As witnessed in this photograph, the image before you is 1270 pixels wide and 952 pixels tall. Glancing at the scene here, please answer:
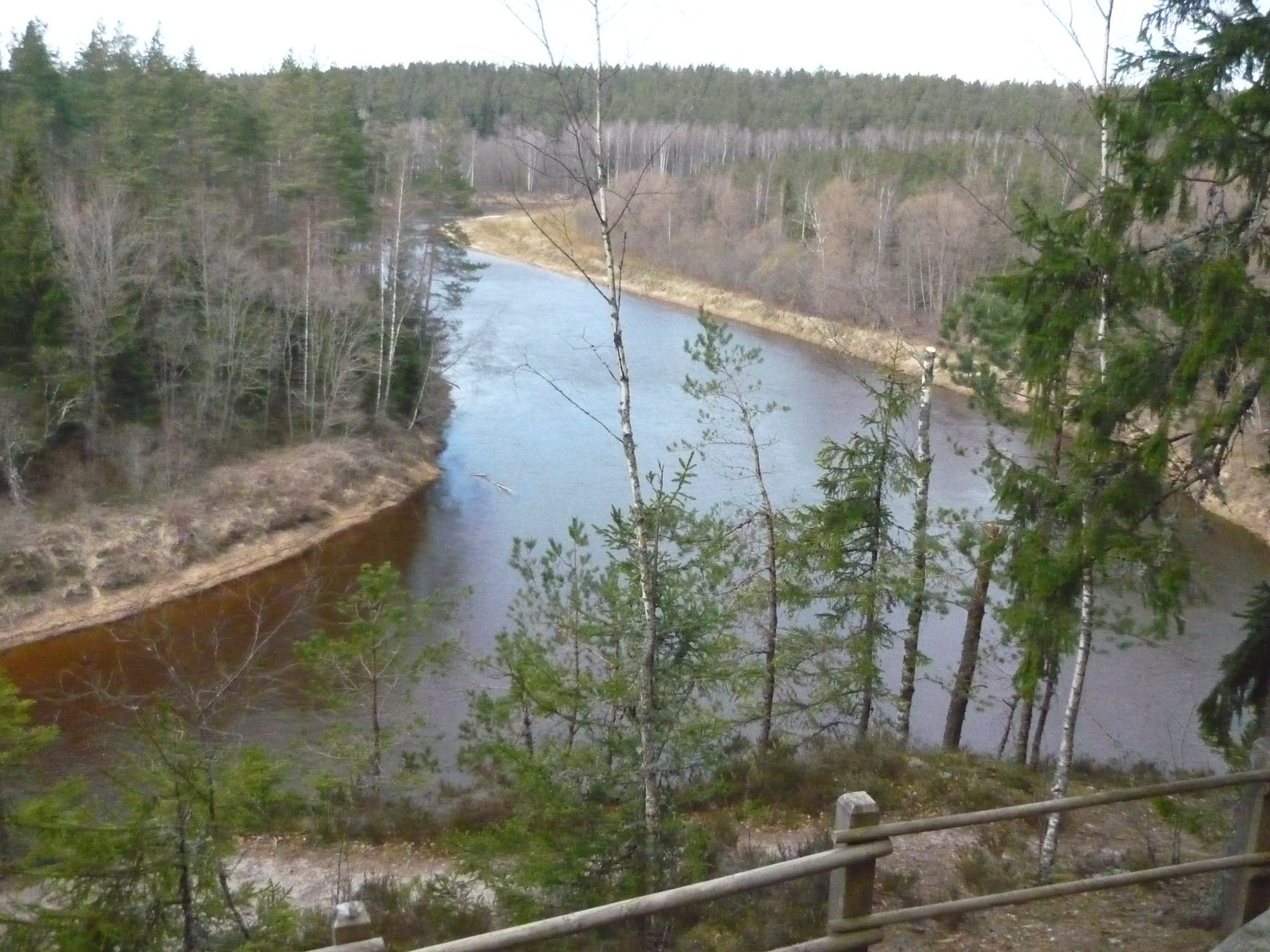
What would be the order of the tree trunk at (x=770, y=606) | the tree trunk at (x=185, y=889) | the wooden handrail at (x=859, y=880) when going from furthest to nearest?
the tree trunk at (x=770, y=606), the tree trunk at (x=185, y=889), the wooden handrail at (x=859, y=880)

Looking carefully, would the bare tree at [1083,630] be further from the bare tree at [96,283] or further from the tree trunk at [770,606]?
the bare tree at [96,283]

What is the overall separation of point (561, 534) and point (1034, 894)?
1894 centimetres

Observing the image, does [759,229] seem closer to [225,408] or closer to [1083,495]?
[225,408]

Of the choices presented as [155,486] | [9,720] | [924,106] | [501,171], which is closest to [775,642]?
[501,171]

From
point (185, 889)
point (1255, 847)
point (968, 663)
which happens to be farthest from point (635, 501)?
point (968, 663)

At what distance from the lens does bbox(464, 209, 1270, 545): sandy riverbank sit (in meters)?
20.1

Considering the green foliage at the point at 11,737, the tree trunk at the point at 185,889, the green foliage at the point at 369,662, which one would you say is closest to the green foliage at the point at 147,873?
the tree trunk at the point at 185,889

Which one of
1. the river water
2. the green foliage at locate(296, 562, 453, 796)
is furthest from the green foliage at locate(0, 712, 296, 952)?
the green foliage at locate(296, 562, 453, 796)

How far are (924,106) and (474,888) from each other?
64.6 meters

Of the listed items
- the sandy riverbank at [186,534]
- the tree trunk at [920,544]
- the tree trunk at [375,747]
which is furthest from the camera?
the sandy riverbank at [186,534]

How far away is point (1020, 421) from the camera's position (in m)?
10.0

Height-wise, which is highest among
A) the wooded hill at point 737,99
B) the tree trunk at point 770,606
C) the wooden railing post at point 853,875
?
the wooded hill at point 737,99

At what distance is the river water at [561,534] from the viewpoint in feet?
50.1

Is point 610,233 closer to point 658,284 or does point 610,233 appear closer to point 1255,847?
point 1255,847
